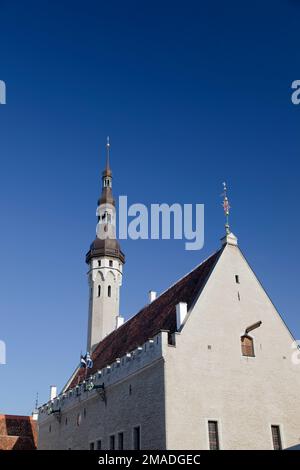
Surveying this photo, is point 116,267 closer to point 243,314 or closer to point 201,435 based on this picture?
point 243,314

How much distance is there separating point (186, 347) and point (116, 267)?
77.1 ft

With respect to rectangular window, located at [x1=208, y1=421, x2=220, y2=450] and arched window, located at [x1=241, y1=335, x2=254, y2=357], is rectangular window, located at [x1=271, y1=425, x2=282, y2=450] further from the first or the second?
arched window, located at [x1=241, y1=335, x2=254, y2=357]

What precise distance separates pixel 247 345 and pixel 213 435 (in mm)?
5290

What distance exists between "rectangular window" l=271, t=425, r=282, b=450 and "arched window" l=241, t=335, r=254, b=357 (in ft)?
12.5

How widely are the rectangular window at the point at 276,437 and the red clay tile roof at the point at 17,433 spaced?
101ft

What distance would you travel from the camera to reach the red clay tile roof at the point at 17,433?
49.9 meters

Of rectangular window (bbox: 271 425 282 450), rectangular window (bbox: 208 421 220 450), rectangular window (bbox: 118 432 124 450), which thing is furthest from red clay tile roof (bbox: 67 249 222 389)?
rectangular window (bbox: 271 425 282 450)

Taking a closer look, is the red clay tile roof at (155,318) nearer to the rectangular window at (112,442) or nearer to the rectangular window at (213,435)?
the rectangular window at (213,435)

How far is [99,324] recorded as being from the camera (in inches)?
1825

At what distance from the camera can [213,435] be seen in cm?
2509

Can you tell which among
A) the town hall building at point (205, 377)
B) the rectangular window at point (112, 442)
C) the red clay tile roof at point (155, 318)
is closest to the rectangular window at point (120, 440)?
the town hall building at point (205, 377)

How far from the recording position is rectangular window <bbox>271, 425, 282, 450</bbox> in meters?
26.4

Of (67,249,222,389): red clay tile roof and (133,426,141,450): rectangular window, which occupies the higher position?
(67,249,222,389): red clay tile roof

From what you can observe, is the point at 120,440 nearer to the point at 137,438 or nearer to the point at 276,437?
the point at 137,438
